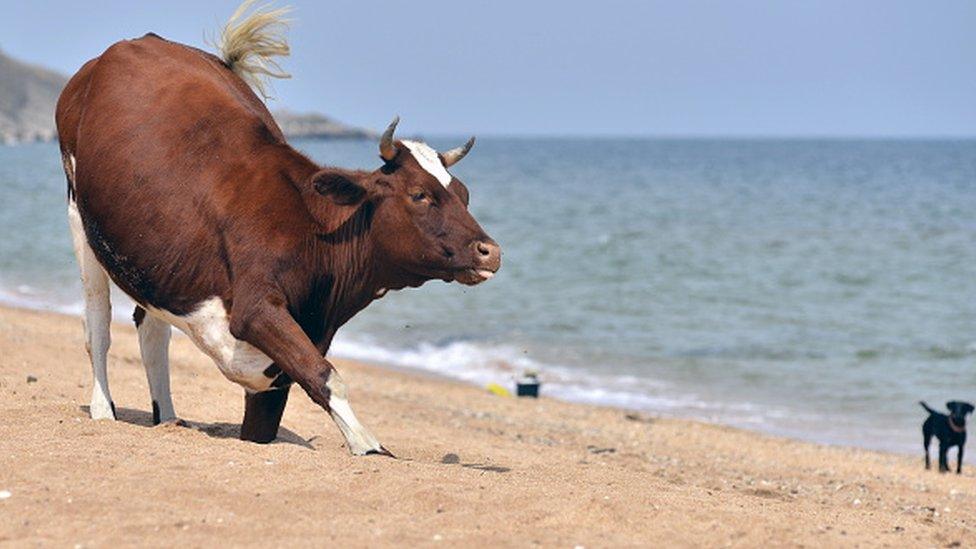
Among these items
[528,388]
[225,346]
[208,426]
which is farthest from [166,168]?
[528,388]

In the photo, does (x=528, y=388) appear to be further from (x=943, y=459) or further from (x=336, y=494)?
(x=336, y=494)

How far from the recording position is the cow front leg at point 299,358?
8.16 metres

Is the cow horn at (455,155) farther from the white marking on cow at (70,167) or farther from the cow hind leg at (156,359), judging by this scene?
the white marking on cow at (70,167)

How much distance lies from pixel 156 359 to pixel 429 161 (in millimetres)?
2509

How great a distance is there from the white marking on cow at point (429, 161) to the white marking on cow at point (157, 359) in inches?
88.3

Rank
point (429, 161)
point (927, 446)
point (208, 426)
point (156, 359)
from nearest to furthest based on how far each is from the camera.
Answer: point (429, 161)
point (156, 359)
point (208, 426)
point (927, 446)

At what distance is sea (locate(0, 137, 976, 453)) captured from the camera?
20969mm

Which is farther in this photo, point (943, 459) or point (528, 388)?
point (528, 388)

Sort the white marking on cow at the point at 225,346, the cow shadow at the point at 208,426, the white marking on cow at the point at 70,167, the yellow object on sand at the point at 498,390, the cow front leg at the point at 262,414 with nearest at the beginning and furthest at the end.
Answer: the white marking on cow at the point at 225,346 < the cow front leg at the point at 262,414 < the white marking on cow at the point at 70,167 < the cow shadow at the point at 208,426 < the yellow object on sand at the point at 498,390

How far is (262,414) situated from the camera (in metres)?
9.00

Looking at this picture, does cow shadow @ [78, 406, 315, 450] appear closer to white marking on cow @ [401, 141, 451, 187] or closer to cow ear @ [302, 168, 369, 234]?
cow ear @ [302, 168, 369, 234]

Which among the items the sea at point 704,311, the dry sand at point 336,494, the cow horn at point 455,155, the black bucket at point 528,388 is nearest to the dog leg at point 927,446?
the sea at point 704,311

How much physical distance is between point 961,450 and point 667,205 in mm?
49712

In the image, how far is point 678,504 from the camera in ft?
25.3
